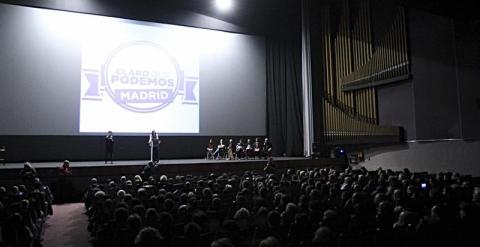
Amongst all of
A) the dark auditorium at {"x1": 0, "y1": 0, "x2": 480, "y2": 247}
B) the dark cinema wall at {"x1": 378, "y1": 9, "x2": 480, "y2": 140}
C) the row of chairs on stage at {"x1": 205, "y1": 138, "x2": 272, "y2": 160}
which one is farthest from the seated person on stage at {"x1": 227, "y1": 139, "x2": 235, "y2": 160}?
the dark cinema wall at {"x1": 378, "y1": 9, "x2": 480, "y2": 140}

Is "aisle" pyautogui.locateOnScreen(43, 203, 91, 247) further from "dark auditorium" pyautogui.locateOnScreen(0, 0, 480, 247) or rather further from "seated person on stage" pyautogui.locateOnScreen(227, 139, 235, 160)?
"seated person on stage" pyautogui.locateOnScreen(227, 139, 235, 160)

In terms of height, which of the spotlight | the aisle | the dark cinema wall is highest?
the spotlight

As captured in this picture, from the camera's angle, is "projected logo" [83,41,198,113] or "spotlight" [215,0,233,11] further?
"spotlight" [215,0,233,11]

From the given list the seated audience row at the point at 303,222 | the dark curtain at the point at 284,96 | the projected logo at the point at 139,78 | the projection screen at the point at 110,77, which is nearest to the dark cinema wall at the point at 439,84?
the dark curtain at the point at 284,96

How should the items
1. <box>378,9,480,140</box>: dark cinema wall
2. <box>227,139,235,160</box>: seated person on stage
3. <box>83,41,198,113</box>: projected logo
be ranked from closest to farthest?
1. <box>378,9,480,140</box>: dark cinema wall
2. <box>83,41,198,113</box>: projected logo
3. <box>227,139,235,160</box>: seated person on stage

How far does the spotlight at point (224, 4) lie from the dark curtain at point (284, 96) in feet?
8.33

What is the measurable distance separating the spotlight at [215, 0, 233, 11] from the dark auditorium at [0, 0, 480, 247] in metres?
0.05

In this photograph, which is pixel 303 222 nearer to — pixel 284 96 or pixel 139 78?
pixel 139 78

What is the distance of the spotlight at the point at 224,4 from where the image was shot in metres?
16.0

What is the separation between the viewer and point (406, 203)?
5.27 meters

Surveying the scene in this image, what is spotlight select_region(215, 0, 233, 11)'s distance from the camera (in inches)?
629

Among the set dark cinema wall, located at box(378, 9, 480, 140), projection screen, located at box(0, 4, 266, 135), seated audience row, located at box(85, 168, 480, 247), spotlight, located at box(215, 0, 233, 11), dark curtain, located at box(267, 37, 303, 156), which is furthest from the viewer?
dark curtain, located at box(267, 37, 303, 156)

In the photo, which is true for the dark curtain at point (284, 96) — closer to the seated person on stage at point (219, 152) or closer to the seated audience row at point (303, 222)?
the seated person on stage at point (219, 152)

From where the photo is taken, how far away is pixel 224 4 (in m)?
16.2
